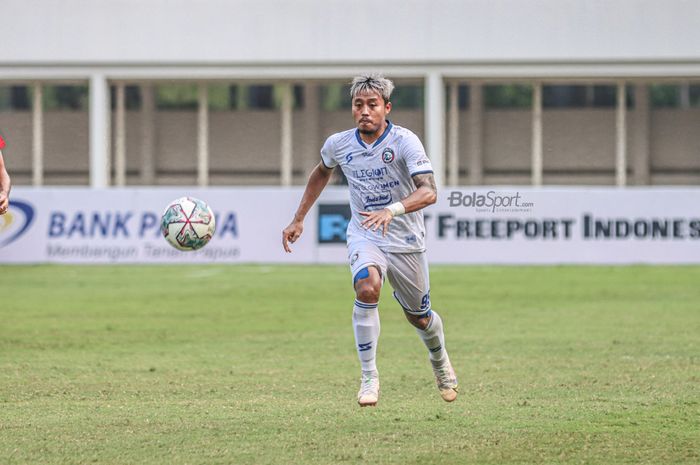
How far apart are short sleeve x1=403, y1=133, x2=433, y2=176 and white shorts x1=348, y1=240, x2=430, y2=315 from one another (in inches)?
26.4

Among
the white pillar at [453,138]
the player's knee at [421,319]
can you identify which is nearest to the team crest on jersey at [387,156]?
the player's knee at [421,319]

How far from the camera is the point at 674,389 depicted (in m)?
10.5

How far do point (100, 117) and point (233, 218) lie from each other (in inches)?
518

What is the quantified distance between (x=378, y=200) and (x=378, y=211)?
43cm

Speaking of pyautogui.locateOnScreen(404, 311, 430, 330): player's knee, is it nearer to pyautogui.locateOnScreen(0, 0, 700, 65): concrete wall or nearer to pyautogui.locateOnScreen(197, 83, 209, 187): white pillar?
pyautogui.locateOnScreen(0, 0, 700, 65): concrete wall

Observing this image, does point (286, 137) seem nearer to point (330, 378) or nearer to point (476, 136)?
point (476, 136)

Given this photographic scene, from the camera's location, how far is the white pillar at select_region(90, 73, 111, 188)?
39000 millimetres

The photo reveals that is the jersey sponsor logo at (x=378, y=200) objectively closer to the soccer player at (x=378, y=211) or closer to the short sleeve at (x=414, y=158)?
the soccer player at (x=378, y=211)

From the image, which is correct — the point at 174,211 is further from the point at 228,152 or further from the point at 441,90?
the point at 228,152

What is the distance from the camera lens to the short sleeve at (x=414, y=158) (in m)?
9.05

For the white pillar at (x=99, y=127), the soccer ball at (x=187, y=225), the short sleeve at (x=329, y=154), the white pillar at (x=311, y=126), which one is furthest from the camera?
the white pillar at (x=311, y=126)

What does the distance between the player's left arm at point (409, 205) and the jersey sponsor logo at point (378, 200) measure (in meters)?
→ 0.27

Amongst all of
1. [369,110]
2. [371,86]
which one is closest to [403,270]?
[369,110]

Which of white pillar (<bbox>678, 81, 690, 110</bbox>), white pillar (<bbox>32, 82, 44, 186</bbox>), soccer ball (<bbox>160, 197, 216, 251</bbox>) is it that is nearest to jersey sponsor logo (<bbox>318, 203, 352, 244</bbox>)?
soccer ball (<bbox>160, 197, 216, 251</bbox>)
